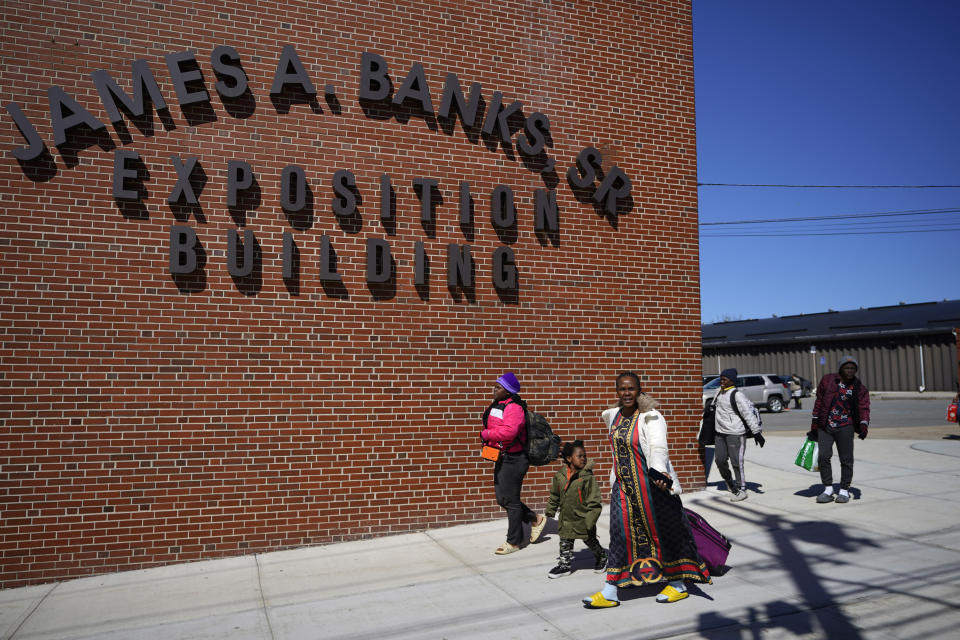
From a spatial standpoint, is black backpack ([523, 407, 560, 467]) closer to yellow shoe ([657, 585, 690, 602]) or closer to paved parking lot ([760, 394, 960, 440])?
yellow shoe ([657, 585, 690, 602])

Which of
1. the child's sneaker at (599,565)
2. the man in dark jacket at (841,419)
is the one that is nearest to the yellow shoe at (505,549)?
the child's sneaker at (599,565)

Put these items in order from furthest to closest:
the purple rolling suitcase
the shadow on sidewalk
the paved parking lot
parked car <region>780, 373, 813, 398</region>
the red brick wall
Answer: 1. parked car <region>780, 373, 813, 398</region>
2. the paved parking lot
3. the red brick wall
4. the purple rolling suitcase
5. the shadow on sidewalk

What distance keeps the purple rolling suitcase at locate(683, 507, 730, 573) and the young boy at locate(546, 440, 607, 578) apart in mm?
789

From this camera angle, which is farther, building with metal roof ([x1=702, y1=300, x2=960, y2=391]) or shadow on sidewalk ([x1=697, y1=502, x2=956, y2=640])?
building with metal roof ([x1=702, y1=300, x2=960, y2=391])

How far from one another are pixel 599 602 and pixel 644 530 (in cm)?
63

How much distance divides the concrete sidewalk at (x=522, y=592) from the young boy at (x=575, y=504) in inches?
11.7

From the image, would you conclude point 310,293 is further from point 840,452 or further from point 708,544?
point 840,452

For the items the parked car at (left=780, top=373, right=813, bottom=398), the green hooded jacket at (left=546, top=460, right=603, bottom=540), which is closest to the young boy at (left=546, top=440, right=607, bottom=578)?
the green hooded jacket at (left=546, top=460, right=603, bottom=540)

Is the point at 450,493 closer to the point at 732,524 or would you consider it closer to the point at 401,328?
the point at 401,328

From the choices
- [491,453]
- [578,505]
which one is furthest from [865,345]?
[578,505]

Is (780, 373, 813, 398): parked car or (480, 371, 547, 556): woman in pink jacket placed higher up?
(780, 373, 813, 398): parked car

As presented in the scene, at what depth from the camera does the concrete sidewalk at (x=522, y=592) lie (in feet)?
15.5

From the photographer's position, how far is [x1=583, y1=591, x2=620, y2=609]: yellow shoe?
5.01 metres

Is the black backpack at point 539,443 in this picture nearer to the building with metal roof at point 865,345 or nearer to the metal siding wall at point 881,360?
the building with metal roof at point 865,345
